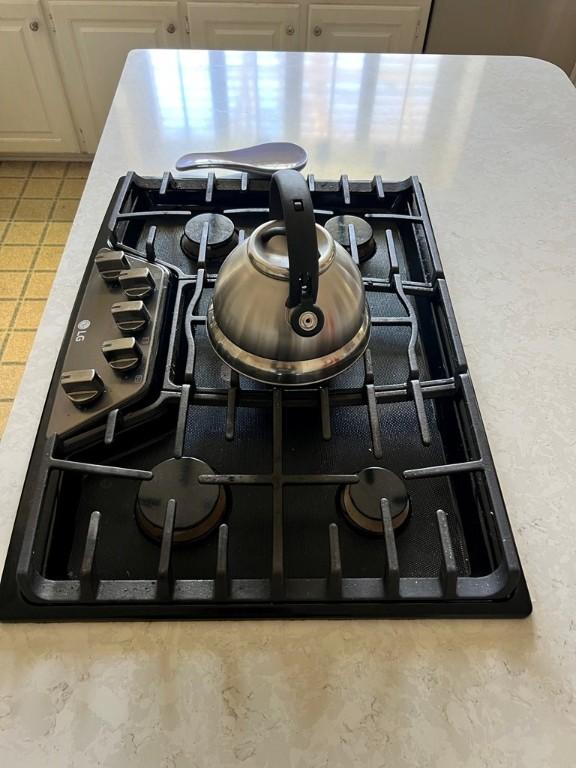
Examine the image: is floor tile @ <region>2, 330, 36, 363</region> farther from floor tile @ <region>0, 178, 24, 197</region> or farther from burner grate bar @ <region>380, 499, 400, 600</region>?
burner grate bar @ <region>380, 499, 400, 600</region>

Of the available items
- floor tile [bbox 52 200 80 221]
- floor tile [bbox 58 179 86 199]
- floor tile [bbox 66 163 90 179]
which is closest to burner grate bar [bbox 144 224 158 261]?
floor tile [bbox 52 200 80 221]

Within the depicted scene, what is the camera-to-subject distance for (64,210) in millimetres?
1956

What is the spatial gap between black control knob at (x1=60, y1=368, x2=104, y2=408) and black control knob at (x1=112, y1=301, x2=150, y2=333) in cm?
7

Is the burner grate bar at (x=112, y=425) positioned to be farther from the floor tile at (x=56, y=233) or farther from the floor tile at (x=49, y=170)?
the floor tile at (x=49, y=170)

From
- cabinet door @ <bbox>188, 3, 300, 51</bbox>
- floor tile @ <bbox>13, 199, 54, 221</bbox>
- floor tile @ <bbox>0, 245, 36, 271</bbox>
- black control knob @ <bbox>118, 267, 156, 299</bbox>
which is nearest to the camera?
black control knob @ <bbox>118, 267, 156, 299</bbox>

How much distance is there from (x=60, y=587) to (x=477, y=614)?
319 millimetres

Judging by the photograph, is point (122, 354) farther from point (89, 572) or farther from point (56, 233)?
point (56, 233)

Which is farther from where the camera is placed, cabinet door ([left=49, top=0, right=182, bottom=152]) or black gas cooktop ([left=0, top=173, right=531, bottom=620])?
cabinet door ([left=49, top=0, right=182, bottom=152])

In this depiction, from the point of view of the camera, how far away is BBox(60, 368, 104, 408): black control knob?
1.71ft

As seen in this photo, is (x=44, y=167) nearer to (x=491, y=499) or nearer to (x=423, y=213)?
(x=423, y=213)

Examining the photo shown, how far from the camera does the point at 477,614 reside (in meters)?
0.44

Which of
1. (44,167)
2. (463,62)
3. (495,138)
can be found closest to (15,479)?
(495,138)

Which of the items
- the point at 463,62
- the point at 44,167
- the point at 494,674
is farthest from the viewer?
the point at 44,167

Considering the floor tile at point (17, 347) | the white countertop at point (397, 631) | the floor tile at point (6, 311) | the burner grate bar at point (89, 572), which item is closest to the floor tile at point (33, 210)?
the floor tile at point (6, 311)
